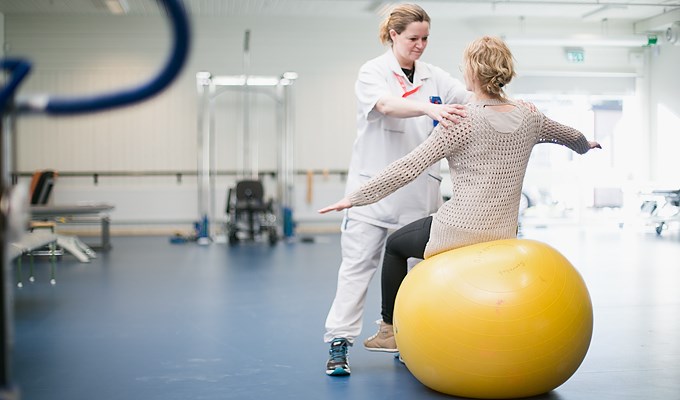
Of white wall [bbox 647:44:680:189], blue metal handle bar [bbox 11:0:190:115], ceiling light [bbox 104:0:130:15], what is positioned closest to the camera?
blue metal handle bar [bbox 11:0:190:115]

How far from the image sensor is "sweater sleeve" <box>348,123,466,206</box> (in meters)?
2.39

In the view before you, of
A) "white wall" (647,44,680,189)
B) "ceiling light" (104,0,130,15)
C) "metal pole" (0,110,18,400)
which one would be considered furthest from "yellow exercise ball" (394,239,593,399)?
"white wall" (647,44,680,189)

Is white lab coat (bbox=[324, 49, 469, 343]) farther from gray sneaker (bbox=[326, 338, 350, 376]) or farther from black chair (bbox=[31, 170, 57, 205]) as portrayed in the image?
black chair (bbox=[31, 170, 57, 205])

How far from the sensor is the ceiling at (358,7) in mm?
9633

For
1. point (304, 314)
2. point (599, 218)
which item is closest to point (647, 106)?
point (599, 218)

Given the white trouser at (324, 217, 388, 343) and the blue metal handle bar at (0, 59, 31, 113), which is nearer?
the blue metal handle bar at (0, 59, 31, 113)

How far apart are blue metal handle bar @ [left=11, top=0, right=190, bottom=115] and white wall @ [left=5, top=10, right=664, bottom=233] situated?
9205mm

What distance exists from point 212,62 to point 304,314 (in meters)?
7.06

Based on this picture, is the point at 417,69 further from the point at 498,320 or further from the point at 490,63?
the point at 498,320

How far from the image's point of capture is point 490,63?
2381mm

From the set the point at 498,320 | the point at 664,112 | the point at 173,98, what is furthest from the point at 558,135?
the point at 664,112

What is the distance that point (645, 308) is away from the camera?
13.8 feet

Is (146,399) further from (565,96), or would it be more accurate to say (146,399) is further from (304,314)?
(565,96)

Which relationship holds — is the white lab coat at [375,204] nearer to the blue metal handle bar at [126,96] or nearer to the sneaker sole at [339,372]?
the sneaker sole at [339,372]
